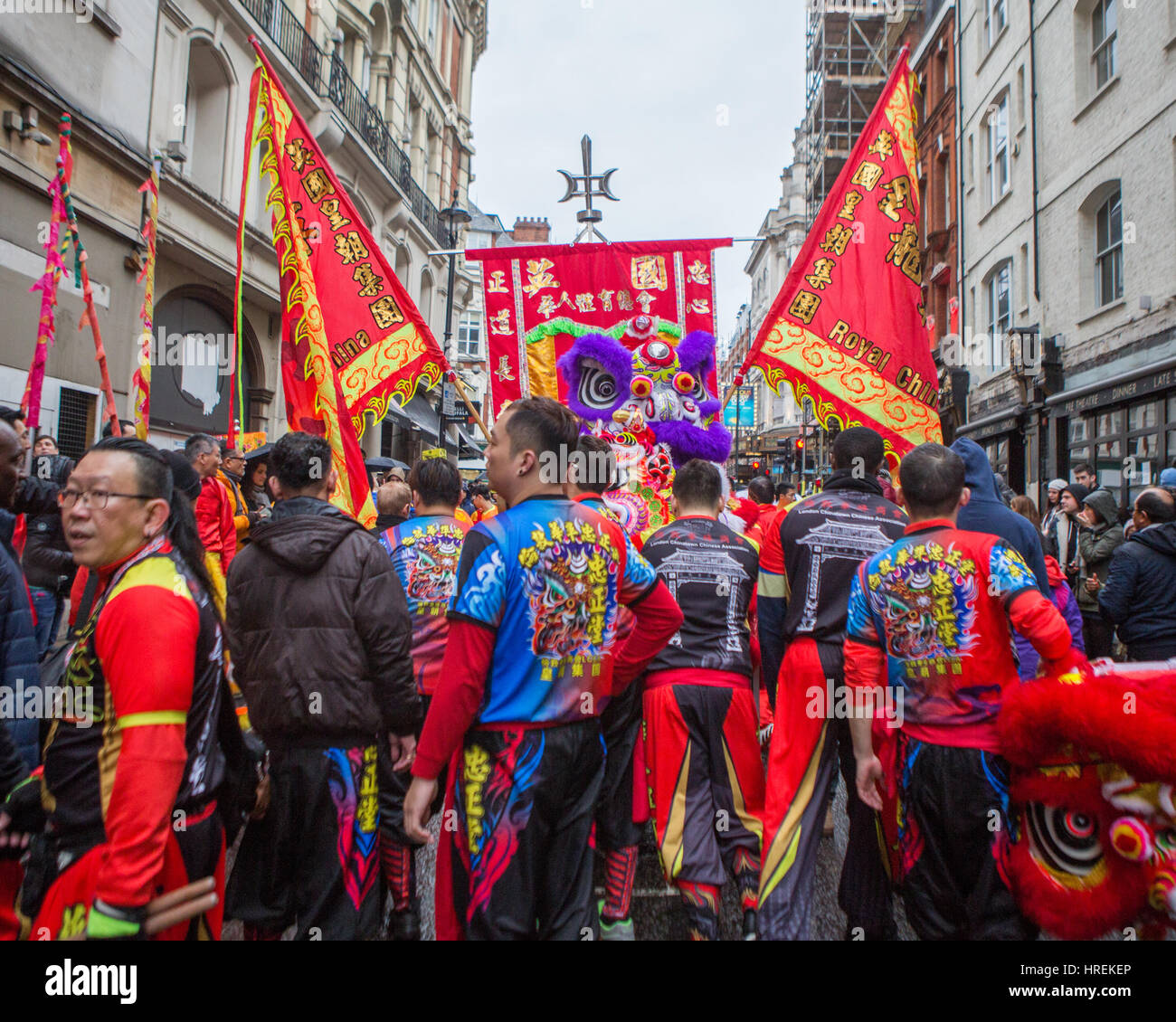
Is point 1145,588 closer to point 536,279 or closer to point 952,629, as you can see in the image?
point 952,629

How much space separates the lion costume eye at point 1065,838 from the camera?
2438mm

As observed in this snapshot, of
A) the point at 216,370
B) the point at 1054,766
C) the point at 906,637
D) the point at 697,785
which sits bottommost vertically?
the point at 697,785

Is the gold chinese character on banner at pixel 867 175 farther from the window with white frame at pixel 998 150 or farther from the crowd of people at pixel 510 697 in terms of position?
the window with white frame at pixel 998 150

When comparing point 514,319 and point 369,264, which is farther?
point 514,319

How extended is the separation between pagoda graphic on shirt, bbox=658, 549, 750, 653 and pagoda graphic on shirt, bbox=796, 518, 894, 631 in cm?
30

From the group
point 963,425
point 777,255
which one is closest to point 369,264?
point 963,425

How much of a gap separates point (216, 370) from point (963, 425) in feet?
51.7

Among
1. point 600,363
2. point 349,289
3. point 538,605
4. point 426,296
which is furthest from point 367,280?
point 426,296

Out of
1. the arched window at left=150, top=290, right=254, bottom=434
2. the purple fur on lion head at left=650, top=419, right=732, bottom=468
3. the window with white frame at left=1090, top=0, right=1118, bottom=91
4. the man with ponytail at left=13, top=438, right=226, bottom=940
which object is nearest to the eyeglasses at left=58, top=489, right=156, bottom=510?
the man with ponytail at left=13, top=438, right=226, bottom=940

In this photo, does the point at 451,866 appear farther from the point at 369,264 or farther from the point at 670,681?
the point at 369,264

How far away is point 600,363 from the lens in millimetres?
5555

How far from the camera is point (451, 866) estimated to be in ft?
7.63

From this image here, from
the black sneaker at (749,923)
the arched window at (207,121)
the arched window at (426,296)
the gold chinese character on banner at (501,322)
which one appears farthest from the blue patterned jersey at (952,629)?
the arched window at (426,296)

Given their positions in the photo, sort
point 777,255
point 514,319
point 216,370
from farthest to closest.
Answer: point 777,255
point 216,370
point 514,319
